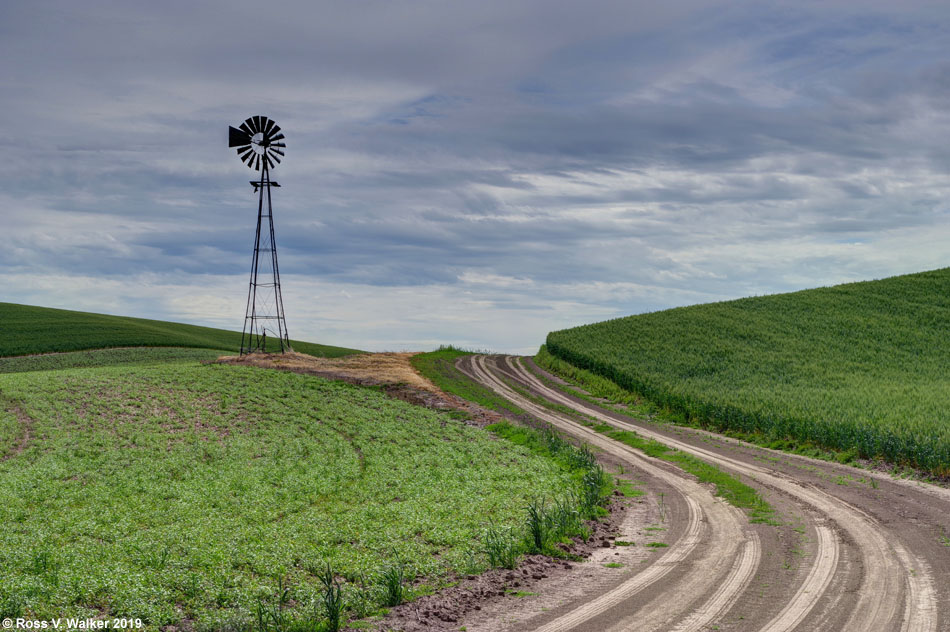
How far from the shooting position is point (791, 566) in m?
13.9

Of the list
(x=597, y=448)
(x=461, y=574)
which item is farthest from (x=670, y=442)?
(x=461, y=574)

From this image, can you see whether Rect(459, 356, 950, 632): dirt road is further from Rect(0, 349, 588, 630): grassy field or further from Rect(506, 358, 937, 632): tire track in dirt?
Rect(0, 349, 588, 630): grassy field

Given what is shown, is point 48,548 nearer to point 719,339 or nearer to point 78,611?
point 78,611

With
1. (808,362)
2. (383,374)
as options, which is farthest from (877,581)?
(383,374)

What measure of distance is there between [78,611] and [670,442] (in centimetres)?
2745

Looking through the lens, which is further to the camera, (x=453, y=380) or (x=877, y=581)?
(x=453, y=380)

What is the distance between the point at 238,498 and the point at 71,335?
6775cm

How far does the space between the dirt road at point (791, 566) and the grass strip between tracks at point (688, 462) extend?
473mm

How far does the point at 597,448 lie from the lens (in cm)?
3167

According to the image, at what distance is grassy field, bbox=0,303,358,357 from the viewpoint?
231ft

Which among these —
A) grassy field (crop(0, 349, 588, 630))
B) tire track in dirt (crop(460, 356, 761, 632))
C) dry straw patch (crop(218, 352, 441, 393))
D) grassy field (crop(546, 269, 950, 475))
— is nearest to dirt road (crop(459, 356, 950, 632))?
tire track in dirt (crop(460, 356, 761, 632))

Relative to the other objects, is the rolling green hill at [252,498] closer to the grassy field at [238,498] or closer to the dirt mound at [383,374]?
the grassy field at [238,498]

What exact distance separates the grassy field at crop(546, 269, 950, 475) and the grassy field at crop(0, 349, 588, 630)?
13164 mm

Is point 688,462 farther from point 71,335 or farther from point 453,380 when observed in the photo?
point 71,335
